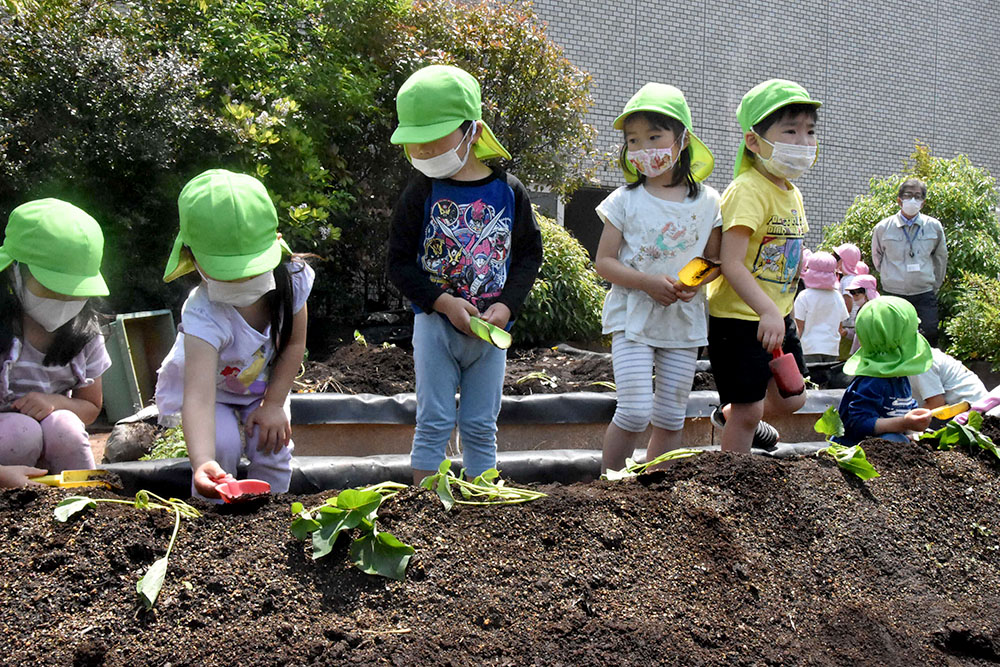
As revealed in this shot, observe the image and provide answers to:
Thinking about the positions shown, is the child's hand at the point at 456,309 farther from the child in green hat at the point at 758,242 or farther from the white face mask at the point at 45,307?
the white face mask at the point at 45,307

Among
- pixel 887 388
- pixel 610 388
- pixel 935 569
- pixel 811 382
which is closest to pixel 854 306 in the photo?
pixel 811 382

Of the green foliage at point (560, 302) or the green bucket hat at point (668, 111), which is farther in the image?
the green foliage at point (560, 302)

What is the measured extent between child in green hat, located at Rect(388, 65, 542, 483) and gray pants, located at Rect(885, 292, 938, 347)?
6024mm

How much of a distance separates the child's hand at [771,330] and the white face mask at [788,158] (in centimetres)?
65

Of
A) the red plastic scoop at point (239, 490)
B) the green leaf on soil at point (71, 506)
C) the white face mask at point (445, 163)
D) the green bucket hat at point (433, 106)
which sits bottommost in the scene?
the red plastic scoop at point (239, 490)

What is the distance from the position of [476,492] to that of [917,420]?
2028 mm

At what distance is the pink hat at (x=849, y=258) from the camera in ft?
27.9

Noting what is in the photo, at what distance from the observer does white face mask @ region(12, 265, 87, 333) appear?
263 cm

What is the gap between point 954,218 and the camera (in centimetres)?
1005

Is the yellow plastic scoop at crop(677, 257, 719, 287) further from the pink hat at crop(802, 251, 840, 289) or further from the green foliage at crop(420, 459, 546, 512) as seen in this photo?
the pink hat at crop(802, 251, 840, 289)

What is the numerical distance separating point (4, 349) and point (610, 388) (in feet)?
10.6

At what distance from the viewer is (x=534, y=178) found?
8.98 meters

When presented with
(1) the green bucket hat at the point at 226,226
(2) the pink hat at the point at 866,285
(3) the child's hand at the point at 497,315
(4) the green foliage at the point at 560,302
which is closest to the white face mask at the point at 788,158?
(3) the child's hand at the point at 497,315

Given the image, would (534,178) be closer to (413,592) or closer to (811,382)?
(811,382)
